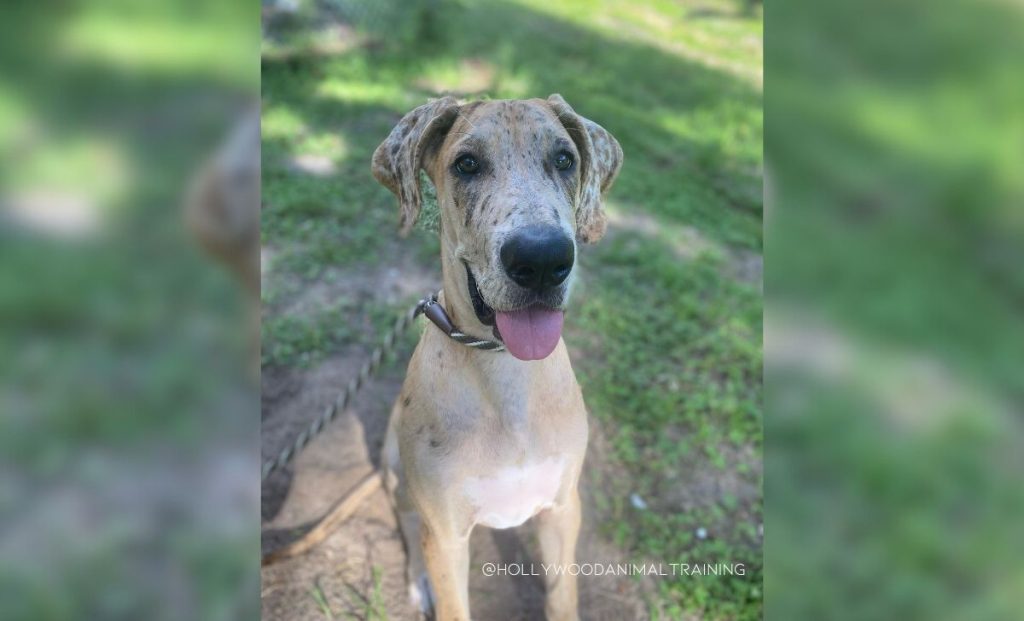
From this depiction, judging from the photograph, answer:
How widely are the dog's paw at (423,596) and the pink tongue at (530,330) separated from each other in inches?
50.2

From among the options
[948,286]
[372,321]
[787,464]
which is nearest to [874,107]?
[948,286]

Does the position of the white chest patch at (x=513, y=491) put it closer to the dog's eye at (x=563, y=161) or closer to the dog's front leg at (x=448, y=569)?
the dog's front leg at (x=448, y=569)

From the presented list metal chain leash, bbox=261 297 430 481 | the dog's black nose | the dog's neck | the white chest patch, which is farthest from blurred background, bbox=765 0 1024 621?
metal chain leash, bbox=261 297 430 481

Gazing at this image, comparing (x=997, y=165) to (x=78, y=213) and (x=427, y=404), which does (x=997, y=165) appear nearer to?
(x=427, y=404)

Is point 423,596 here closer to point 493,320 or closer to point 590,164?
point 493,320

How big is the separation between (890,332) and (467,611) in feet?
5.53

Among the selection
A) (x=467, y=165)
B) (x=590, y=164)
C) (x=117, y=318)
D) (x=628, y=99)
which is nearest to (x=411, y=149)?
(x=467, y=165)

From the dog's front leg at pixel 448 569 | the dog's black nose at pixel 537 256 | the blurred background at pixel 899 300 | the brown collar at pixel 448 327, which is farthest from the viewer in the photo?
the dog's front leg at pixel 448 569

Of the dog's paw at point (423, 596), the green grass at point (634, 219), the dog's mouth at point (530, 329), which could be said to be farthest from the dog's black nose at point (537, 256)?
the dog's paw at point (423, 596)

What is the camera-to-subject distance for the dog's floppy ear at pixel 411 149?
2072 millimetres

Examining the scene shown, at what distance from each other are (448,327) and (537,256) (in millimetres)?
559

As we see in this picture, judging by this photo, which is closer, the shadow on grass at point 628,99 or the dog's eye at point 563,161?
the dog's eye at point 563,161

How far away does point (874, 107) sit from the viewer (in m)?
1.48

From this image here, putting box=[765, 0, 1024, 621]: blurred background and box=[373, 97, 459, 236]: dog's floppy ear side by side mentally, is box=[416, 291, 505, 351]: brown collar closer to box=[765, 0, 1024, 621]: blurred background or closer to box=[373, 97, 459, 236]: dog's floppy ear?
box=[373, 97, 459, 236]: dog's floppy ear
